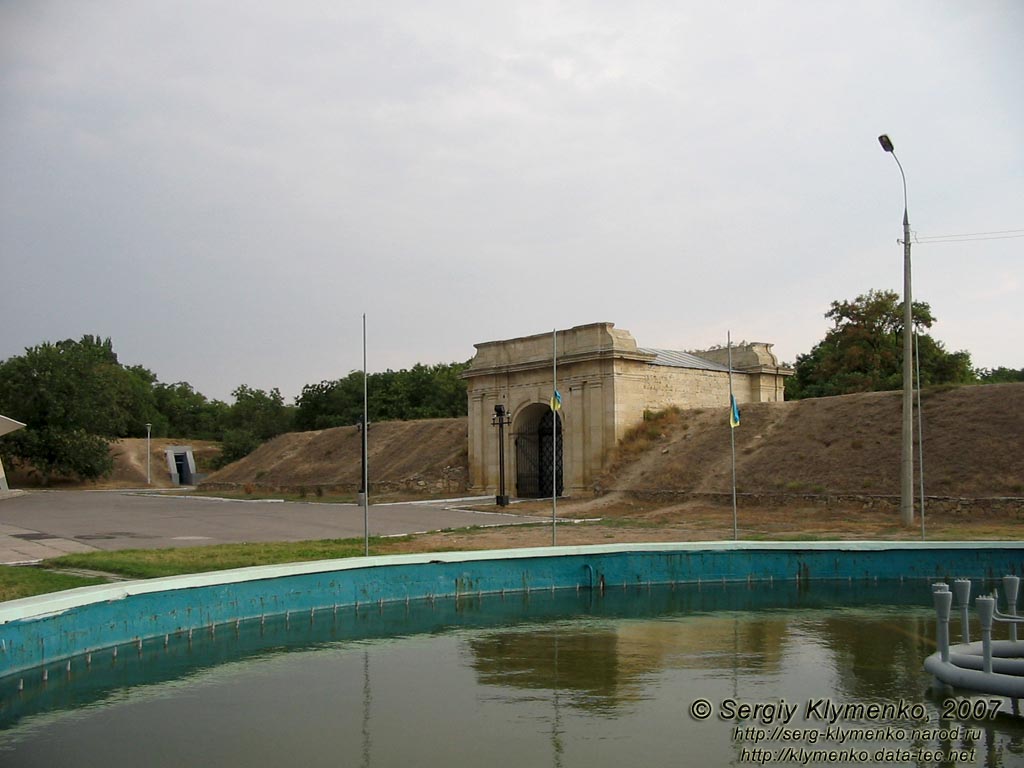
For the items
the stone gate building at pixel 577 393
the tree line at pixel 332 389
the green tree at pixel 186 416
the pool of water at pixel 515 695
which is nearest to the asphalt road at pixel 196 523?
the stone gate building at pixel 577 393

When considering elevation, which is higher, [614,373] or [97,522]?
[614,373]

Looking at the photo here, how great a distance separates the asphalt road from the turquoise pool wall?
6999 millimetres

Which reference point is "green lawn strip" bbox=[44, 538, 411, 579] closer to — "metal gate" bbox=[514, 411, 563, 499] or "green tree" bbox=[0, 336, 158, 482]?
"metal gate" bbox=[514, 411, 563, 499]

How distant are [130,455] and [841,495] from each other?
63.3 m

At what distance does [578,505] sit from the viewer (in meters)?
31.7

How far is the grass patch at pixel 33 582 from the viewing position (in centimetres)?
1247

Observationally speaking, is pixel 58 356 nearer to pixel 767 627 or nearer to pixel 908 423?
pixel 908 423

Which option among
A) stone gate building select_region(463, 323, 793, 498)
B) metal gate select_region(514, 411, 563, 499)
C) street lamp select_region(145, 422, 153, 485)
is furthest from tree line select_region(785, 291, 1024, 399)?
street lamp select_region(145, 422, 153, 485)

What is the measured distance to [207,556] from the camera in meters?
16.9

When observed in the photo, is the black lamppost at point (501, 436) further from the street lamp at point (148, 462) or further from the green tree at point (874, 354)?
the street lamp at point (148, 462)

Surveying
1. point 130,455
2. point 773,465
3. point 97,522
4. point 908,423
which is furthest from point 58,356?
point 908,423

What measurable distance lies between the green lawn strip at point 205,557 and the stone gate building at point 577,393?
15747mm

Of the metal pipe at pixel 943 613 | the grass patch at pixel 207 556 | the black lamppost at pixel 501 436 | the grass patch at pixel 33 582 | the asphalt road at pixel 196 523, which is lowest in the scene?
the asphalt road at pixel 196 523

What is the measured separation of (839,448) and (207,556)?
831 inches
